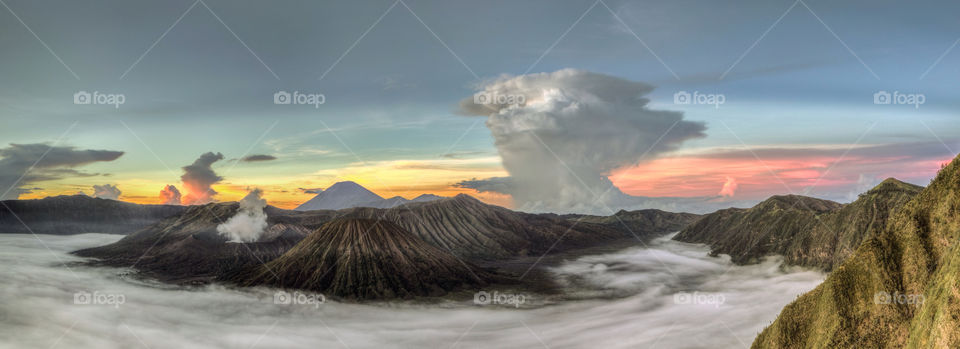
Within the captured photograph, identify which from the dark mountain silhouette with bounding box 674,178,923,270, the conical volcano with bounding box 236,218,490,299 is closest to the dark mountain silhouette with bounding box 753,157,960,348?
the dark mountain silhouette with bounding box 674,178,923,270

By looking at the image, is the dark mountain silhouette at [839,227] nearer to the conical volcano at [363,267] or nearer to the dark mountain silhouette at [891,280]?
the dark mountain silhouette at [891,280]

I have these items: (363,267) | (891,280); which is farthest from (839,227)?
(363,267)

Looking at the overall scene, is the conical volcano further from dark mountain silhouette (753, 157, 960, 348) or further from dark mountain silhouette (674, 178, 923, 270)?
dark mountain silhouette (753, 157, 960, 348)

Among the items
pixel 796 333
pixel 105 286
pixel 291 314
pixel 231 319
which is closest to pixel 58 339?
pixel 231 319

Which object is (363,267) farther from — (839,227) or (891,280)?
(839,227)

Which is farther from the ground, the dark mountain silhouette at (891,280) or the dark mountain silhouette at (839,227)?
the dark mountain silhouette at (839,227)

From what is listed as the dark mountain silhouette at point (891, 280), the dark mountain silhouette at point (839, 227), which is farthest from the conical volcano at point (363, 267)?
the dark mountain silhouette at point (891, 280)
